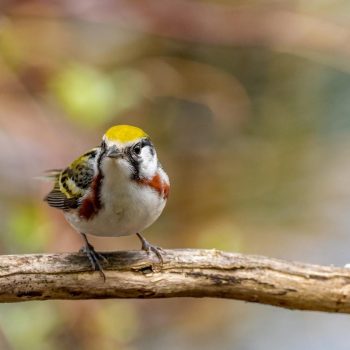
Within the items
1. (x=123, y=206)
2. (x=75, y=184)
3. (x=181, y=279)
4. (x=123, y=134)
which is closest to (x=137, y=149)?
(x=123, y=134)

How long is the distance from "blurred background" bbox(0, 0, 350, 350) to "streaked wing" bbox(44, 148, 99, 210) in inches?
25.5

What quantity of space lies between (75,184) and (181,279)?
2.25 feet

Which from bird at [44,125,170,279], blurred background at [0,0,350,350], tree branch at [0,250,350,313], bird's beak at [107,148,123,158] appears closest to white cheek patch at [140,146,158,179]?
bird at [44,125,170,279]

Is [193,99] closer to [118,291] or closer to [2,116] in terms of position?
[2,116]

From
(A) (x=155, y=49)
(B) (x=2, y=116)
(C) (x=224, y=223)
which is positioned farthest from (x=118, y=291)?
(A) (x=155, y=49)

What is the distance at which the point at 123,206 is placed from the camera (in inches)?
128

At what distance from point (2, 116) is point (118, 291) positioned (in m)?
2.87

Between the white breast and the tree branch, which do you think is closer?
the tree branch

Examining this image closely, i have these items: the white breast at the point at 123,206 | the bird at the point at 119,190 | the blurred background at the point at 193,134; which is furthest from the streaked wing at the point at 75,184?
the blurred background at the point at 193,134

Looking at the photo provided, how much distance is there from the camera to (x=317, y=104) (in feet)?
27.3

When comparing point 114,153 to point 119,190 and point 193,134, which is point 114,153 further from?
point 193,134

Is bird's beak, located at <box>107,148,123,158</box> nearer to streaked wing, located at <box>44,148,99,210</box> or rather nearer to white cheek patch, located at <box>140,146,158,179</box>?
white cheek patch, located at <box>140,146,158,179</box>

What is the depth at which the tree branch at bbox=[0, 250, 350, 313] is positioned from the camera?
3.08m

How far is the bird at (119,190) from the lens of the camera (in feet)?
10.6
